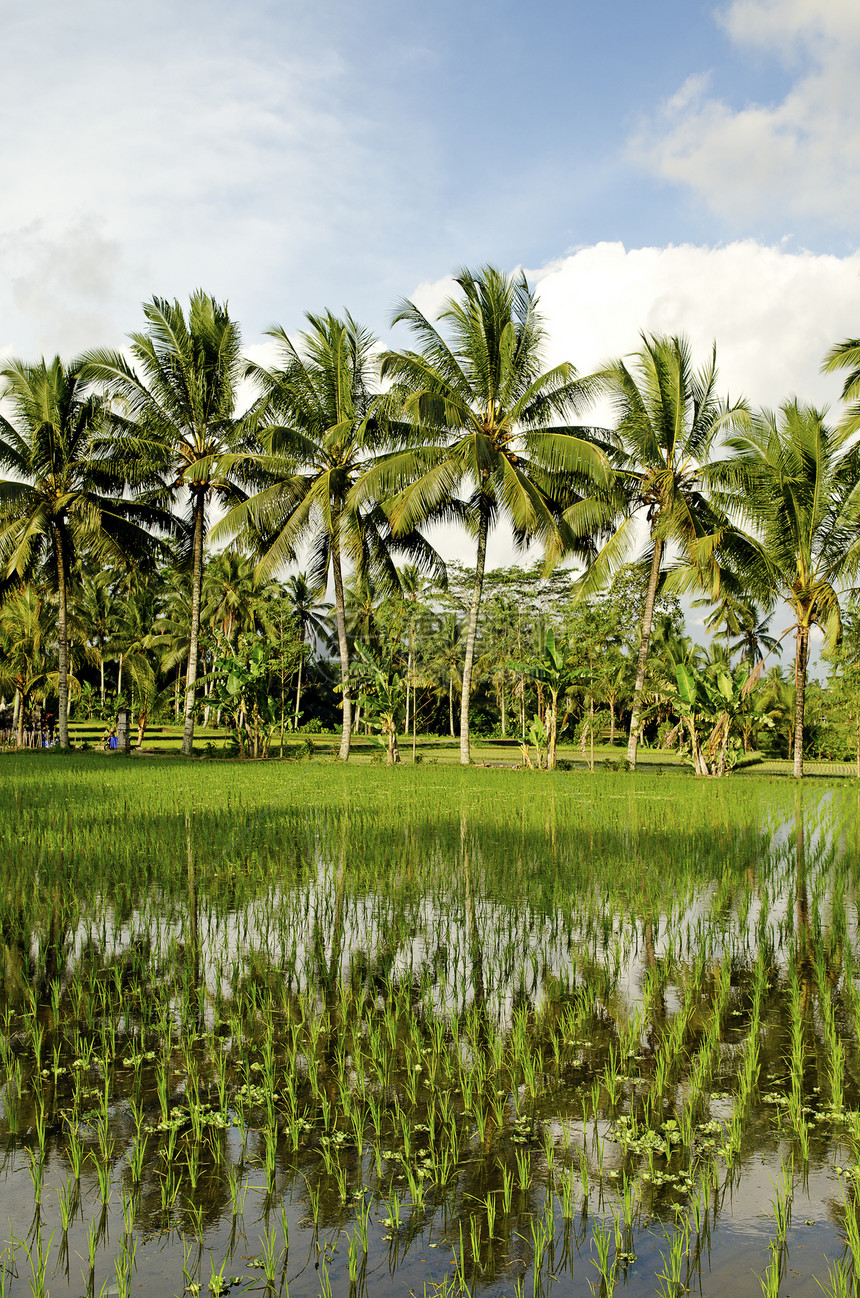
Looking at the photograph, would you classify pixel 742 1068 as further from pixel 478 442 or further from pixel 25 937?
pixel 478 442

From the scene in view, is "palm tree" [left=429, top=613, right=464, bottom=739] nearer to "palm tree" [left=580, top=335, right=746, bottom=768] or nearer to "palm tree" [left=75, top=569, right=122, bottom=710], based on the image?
"palm tree" [left=75, top=569, right=122, bottom=710]

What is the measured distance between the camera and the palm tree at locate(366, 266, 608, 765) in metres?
19.0

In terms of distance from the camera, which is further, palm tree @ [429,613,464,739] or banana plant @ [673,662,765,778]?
palm tree @ [429,613,464,739]

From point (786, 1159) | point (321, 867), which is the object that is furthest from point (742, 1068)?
point (321, 867)

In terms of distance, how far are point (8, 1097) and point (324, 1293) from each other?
1.50 meters

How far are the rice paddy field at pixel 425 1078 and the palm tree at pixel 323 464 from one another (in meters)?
14.5

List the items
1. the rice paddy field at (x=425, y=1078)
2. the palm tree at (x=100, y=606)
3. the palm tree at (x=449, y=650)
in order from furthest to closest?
the palm tree at (x=449, y=650)
the palm tree at (x=100, y=606)
the rice paddy field at (x=425, y=1078)

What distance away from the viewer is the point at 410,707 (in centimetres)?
4456

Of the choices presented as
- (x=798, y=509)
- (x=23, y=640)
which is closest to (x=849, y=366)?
(x=798, y=509)

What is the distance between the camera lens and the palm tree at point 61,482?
73.7ft

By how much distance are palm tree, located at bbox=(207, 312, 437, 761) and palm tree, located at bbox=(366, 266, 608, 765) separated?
1562 mm

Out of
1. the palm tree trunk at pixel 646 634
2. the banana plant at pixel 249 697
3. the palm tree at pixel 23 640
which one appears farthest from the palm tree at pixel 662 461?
the palm tree at pixel 23 640

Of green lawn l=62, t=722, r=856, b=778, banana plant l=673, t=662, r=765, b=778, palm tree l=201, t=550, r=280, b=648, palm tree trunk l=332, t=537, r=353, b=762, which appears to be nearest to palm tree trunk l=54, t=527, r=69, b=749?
green lawn l=62, t=722, r=856, b=778

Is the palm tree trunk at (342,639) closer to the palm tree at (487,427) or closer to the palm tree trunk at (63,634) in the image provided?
the palm tree at (487,427)
